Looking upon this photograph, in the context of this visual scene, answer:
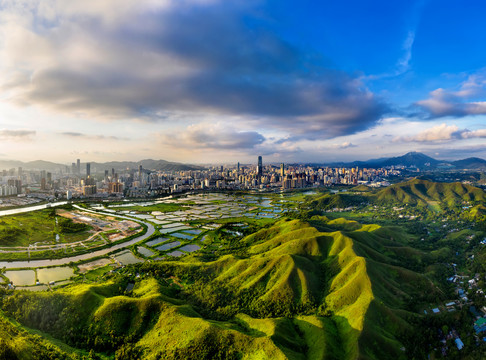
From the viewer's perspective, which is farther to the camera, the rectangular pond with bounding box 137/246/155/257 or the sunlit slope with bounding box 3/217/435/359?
the rectangular pond with bounding box 137/246/155/257

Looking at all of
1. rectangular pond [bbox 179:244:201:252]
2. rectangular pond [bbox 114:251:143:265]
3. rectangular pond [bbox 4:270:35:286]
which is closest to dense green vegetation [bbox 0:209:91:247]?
rectangular pond [bbox 4:270:35:286]

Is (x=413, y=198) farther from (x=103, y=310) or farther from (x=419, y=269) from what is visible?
(x=103, y=310)

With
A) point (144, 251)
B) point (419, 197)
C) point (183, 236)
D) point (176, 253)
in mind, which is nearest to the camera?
point (176, 253)

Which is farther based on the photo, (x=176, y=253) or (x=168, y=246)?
(x=168, y=246)

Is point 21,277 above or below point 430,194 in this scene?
below

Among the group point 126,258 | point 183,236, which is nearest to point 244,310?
point 126,258

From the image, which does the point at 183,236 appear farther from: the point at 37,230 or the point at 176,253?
the point at 37,230

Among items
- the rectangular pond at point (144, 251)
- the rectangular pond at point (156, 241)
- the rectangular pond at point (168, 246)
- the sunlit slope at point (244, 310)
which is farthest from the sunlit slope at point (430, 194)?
the rectangular pond at point (144, 251)

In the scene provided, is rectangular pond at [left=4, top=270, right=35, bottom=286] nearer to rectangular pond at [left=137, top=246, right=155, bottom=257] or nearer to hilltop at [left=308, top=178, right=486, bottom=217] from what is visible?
rectangular pond at [left=137, top=246, right=155, bottom=257]

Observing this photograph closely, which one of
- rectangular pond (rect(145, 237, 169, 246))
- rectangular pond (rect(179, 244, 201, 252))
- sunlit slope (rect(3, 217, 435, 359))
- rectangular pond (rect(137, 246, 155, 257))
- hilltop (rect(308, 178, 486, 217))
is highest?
hilltop (rect(308, 178, 486, 217))

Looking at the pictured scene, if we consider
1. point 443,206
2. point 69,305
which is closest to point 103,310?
point 69,305
